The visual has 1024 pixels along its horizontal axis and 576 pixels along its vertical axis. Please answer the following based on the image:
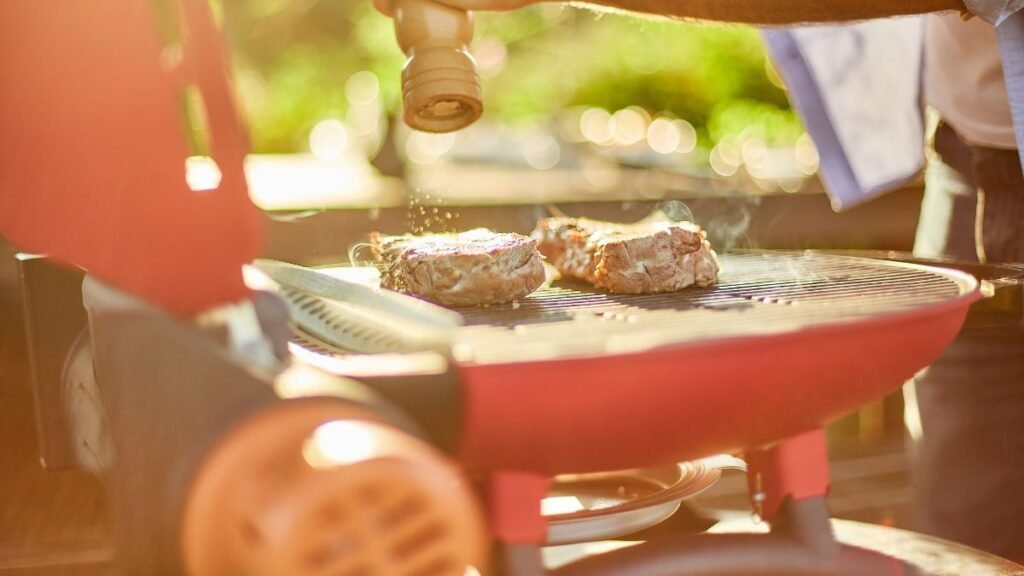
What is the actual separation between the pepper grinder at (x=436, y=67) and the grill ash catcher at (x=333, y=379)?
29 centimetres

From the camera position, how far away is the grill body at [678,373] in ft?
2.50

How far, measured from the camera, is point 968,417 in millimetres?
1880

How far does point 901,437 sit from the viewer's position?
363 centimetres

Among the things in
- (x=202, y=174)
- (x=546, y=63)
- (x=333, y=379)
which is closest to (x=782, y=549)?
(x=333, y=379)

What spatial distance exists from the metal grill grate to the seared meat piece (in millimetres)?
25

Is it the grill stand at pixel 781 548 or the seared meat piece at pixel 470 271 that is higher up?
the seared meat piece at pixel 470 271

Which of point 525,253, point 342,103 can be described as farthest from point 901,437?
point 342,103

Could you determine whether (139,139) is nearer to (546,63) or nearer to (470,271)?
(470,271)

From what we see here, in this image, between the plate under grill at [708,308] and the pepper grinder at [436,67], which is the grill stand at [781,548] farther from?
the pepper grinder at [436,67]

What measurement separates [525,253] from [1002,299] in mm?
611

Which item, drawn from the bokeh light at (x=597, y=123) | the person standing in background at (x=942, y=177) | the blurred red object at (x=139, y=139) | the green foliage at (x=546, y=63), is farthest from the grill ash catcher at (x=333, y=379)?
the bokeh light at (x=597, y=123)

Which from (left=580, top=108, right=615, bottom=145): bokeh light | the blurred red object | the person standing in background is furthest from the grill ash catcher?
(left=580, top=108, right=615, bottom=145): bokeh light

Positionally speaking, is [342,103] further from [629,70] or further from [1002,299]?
[1002,299]

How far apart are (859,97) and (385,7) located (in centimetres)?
108
